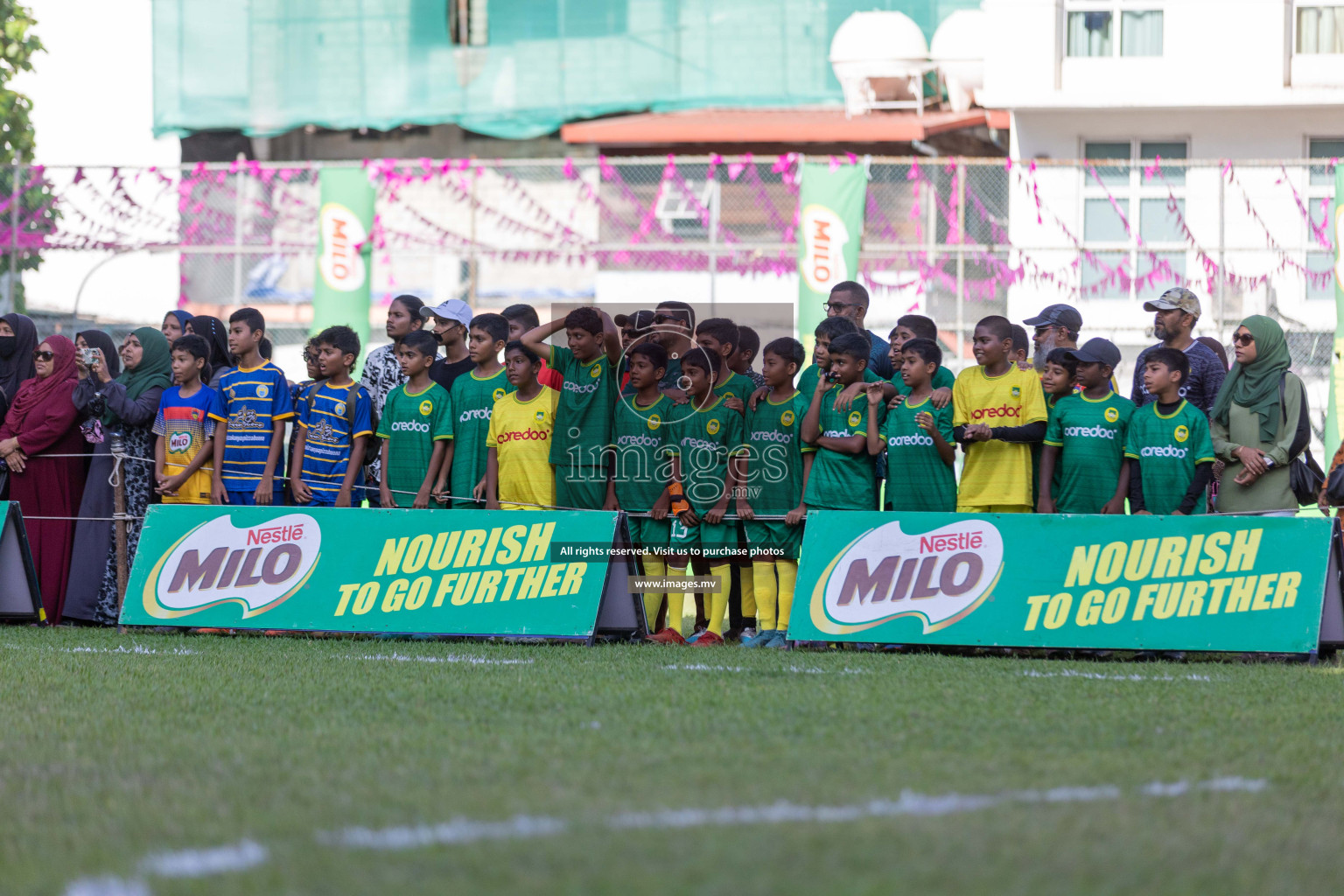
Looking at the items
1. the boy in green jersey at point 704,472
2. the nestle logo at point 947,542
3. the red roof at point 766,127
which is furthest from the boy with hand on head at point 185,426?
the red roof at point 766,127

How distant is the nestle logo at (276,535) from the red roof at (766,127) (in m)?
21.1

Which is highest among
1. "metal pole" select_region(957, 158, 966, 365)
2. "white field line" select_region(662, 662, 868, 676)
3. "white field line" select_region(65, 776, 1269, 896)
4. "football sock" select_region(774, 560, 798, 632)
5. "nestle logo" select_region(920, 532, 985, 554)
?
"metal pole" select_region(957, 158, 966, 365)

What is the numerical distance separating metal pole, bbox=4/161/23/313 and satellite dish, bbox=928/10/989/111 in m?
16.3

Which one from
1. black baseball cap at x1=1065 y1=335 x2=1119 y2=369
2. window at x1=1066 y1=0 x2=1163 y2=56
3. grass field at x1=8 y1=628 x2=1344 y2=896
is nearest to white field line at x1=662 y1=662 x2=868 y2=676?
grass field at x1=8 y1=628 x2=1344 y2=896

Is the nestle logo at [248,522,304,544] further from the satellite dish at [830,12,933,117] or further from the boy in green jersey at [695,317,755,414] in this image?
the satellite dish at [830,12,933,117]

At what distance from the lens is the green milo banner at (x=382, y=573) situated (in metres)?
8.81

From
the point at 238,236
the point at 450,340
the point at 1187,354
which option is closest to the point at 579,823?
the point at 450,340

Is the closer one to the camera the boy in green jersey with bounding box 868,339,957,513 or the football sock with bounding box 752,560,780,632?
the boy in green jersey with bounding box 868,339,957,513

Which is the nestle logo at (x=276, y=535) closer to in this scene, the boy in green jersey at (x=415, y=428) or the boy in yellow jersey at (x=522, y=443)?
the boy in green jersey at (x=415, y=428)

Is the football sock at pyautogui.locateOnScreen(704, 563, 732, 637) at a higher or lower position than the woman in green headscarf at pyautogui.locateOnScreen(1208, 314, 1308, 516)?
lower

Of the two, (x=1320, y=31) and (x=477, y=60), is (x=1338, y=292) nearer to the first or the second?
(x=1320, y=31)

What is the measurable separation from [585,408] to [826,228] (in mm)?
11843

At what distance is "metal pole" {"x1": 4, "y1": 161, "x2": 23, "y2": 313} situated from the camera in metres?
20.7

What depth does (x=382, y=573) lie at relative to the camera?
899cm
